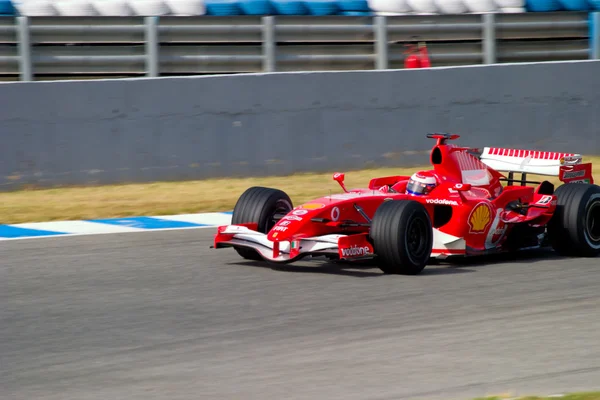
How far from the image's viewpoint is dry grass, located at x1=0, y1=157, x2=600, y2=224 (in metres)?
10.6

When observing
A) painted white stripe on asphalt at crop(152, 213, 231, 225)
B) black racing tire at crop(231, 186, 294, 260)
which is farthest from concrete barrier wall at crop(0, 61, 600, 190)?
black racing tire at crop(231, 186, 294, 260)

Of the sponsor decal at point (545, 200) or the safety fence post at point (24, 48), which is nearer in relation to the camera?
the sponsor decal at point (545, 200)

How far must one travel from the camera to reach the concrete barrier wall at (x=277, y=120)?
1148 centimetres

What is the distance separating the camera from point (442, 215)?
26.1 feet

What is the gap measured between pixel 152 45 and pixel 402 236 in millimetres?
6271

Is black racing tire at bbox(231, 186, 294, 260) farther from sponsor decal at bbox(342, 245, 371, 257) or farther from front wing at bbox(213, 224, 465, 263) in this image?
sponsor decal at bbox(342, 245, 371, 257)

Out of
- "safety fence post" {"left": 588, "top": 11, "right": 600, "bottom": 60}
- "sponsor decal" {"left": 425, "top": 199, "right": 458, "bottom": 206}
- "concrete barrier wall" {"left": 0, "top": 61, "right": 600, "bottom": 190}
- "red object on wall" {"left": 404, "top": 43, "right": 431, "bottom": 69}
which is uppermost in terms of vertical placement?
"safety fence post" {"left": 588, "top": 11, "right": 600, "bottom": 60}

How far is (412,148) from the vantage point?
43.2 feet

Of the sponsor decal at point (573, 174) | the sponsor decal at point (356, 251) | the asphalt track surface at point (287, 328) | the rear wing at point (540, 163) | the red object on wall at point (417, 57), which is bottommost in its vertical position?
the asphalt track surface at point (287, 328)

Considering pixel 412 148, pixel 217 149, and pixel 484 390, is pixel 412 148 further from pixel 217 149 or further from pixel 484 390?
pixel 484 390

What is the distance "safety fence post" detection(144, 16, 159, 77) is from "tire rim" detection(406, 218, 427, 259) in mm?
5980

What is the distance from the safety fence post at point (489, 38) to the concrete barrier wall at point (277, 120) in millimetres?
493

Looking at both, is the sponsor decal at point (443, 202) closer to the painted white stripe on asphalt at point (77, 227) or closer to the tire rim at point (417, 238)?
the tire rim at point (417, 238)

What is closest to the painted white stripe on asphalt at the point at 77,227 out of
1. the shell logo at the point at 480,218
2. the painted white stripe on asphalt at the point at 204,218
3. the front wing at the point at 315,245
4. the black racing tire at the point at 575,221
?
the painted white stripe on asphalt at the point at 204,218
